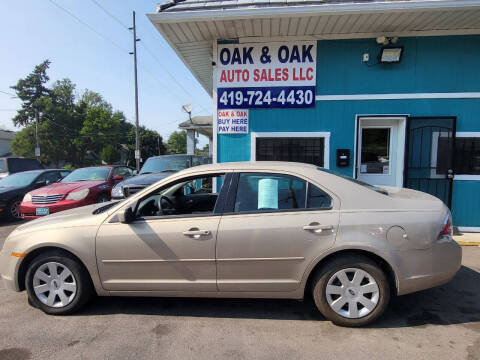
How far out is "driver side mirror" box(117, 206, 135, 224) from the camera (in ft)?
9.24

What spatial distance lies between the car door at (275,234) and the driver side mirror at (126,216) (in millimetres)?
898

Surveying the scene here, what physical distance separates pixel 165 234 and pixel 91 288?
1.05 metres

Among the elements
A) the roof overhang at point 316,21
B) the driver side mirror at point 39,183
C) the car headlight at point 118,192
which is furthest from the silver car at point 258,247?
the driver side mirror at point 39,183

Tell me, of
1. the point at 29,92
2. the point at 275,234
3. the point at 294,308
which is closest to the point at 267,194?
A: the point at 275,234

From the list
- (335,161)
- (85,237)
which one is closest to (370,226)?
(85,237)

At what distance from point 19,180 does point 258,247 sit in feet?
28.9

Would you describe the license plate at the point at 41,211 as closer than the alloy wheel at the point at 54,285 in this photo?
No

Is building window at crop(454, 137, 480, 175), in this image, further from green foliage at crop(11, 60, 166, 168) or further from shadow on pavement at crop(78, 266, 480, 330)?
green foliage at crop(11, 60, 166, 168)

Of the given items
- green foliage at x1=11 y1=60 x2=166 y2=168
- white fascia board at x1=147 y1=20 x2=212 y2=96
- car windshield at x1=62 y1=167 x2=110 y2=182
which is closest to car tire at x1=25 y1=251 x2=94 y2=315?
white fascia board at x1=147 y1=20 x2=212 y2=96

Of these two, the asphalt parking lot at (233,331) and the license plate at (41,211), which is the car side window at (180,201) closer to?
the asphalt parking lot at (233,331)

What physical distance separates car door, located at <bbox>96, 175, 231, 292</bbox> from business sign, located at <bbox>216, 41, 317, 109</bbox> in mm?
3915

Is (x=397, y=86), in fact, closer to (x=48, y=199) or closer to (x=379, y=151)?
(x=379, y=151)

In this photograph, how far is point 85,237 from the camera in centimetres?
288

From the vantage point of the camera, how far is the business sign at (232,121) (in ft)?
20.5
